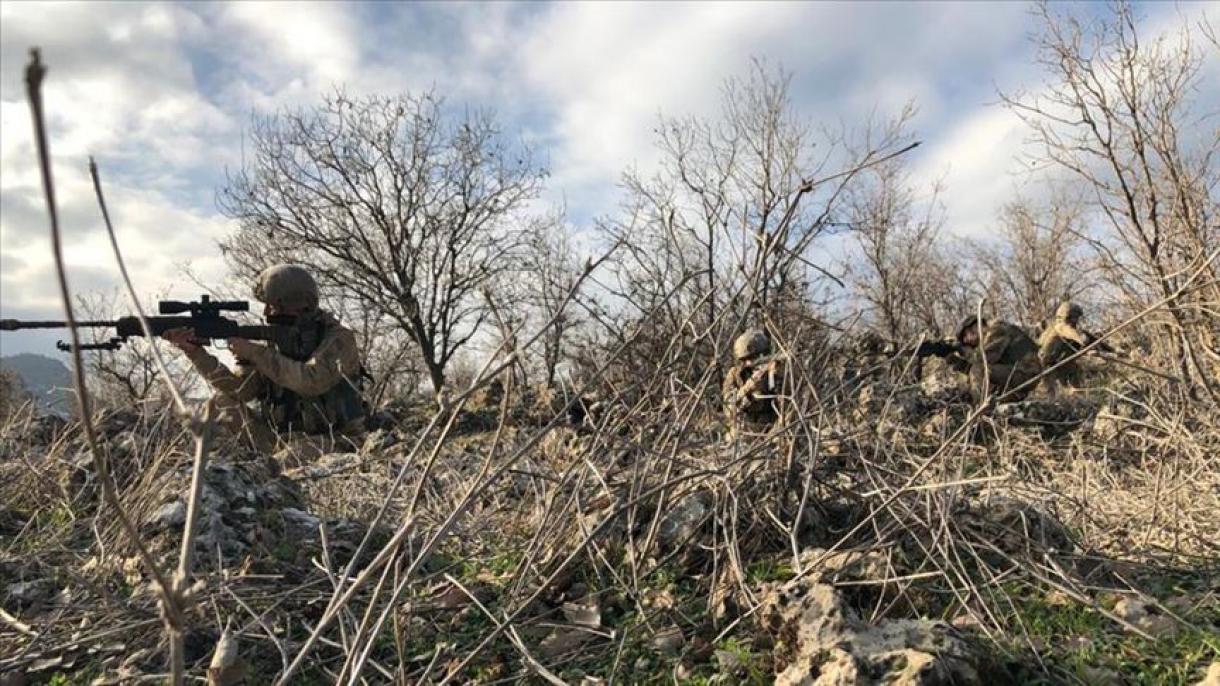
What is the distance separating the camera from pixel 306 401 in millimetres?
6703

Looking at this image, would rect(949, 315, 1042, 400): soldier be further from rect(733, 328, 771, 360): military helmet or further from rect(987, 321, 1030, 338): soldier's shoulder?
rect(733, 328, 771, 360): military helmet

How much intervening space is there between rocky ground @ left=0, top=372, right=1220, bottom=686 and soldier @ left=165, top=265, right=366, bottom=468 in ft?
9.41

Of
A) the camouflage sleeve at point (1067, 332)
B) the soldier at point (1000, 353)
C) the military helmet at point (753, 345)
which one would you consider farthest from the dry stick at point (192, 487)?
the camouflage sleeve at point (1067, 332)

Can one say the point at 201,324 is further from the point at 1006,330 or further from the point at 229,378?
the point at 1006,330

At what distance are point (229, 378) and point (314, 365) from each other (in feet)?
2.47

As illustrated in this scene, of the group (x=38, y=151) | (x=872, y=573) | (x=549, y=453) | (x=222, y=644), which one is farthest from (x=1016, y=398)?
(x=38, y=151)

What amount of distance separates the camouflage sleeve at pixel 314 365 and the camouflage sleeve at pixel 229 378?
0.19 metres

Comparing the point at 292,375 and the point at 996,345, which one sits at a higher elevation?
the point at 996,345

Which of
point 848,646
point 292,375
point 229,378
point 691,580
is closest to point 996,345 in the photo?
point 292,375

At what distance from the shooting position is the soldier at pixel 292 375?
20.3 feet

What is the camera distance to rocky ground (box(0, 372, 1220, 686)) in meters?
1.97

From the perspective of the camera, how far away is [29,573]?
3014 mm

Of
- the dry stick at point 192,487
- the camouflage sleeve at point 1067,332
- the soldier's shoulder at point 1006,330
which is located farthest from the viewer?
the camouflage sleeve at point 1067,332

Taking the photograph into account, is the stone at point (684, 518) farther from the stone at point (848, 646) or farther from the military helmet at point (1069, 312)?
the military helmet at point (1069, 312)
